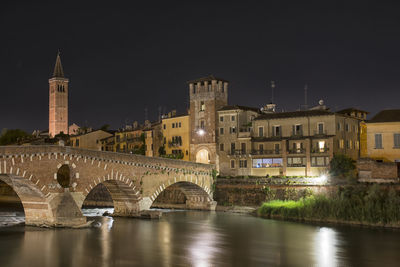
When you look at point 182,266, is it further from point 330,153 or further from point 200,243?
point 330,153

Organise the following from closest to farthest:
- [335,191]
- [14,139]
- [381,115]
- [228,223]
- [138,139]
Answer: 1. [228,223]
2. [335,191]
3. [381,115]
4. [138,139]
5. [14,139]

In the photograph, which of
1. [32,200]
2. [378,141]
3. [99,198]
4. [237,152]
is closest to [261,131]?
[237,152]

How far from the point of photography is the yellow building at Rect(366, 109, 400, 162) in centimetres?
5341

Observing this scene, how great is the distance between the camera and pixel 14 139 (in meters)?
114

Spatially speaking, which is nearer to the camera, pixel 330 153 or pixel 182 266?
pixel 182 266

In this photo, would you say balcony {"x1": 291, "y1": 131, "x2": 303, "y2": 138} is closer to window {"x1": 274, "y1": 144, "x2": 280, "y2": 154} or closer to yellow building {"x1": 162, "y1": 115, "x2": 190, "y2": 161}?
window {"x1": 274, "y1": 144, "x2": 280, "y2": 154}

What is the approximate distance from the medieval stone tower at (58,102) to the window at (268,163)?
7393 centimetres

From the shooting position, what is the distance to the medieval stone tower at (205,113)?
224 ft

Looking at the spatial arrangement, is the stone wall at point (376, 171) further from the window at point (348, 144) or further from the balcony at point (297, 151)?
the window at point (348, 144)

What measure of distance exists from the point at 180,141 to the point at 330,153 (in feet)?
74.0

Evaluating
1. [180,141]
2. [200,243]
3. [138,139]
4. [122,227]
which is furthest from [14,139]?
[200,243]

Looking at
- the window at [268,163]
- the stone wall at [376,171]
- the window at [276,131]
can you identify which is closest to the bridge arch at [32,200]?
the stone wall at [376,171]

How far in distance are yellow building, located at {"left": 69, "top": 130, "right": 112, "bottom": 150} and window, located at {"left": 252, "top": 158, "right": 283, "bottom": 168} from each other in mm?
34888

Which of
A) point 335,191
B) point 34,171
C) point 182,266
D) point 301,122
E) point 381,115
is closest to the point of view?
point 182,266
